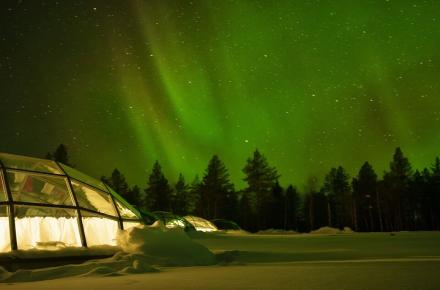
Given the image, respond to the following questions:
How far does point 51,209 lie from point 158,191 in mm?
71692

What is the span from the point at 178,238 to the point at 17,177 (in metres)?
3.96

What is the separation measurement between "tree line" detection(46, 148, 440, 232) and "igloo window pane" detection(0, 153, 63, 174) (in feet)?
183

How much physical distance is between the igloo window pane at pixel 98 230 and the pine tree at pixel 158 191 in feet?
231

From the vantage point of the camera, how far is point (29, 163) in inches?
466

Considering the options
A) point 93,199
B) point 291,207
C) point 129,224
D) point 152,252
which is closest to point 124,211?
point 129,224

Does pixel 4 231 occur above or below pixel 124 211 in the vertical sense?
below

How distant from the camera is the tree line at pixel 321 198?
226 ft

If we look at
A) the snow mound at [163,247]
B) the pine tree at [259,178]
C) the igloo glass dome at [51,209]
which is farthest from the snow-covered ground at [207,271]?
the pine tree at [259,178]

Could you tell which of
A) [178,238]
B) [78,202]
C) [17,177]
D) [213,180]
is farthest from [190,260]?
[213,180]

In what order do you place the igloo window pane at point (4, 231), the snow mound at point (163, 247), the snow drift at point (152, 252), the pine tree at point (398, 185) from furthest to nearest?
the pine tree at point (398, 185), the snow mound at point (163, 247), the igloo window pane at point (4, 231), the snow drift at point (152, 252)

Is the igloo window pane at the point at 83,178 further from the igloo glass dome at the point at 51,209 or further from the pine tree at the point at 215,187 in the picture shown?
the pine tree at the point at 215,187

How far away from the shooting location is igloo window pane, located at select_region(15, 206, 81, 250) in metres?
10.2

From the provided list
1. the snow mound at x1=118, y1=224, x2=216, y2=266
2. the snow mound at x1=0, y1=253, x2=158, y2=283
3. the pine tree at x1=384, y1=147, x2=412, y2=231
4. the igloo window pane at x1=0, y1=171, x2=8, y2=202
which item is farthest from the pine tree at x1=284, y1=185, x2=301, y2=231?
the snow mound at x1=0, y1=253, x2=158, y2=283

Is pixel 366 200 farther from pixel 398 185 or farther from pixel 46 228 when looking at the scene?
pixel 46 228
